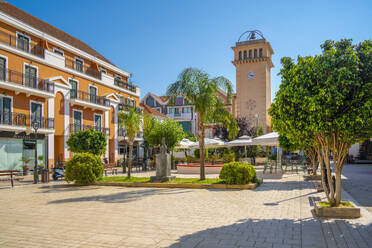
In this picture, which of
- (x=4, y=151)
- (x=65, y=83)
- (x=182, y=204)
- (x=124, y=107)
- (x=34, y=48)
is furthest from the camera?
(x=124, y=107)

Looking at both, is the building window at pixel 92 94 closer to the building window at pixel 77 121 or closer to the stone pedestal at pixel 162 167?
the building window at pixel 77 121

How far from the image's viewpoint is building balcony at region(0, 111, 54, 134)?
800 inches

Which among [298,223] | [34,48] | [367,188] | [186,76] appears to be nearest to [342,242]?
[298,223]

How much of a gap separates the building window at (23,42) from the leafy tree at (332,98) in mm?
21323

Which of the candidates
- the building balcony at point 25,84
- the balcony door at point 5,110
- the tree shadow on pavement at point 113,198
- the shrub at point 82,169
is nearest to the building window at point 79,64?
the building balcony at point 25,84

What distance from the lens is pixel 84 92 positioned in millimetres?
27984

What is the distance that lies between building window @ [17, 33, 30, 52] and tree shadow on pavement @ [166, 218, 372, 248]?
2185cm

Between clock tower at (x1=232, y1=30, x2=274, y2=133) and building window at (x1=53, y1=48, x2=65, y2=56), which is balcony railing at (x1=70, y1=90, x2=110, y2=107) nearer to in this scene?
building window at (x1=53, y1=48, x2=65, y2=56)

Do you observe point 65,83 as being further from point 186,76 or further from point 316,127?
point 316,127

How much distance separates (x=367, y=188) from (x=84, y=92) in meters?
23.3

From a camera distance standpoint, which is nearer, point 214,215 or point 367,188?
point 214,215

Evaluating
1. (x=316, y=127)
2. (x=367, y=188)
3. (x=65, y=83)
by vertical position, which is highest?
(x=65, y=83)

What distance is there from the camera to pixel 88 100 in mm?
28188

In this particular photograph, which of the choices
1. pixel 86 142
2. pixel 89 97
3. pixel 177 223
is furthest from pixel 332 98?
pixel 89 97
